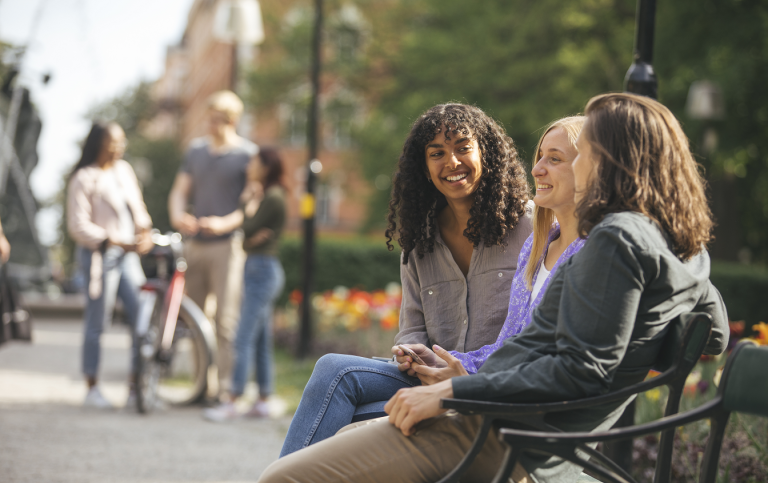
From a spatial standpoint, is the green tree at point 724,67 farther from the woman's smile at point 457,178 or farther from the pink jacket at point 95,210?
the woman's smile at point 457,178

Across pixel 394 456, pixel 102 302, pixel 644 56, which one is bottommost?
pixel 102 302

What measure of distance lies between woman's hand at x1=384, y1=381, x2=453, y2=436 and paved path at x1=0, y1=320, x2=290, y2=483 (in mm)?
2597

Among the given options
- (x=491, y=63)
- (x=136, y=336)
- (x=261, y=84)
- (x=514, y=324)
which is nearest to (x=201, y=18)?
(x=261, y=84)

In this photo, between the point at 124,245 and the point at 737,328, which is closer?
the point at 737,328

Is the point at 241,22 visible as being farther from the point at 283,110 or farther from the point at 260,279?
the point at 283,110

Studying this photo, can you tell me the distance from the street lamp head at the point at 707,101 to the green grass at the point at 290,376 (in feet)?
21.9

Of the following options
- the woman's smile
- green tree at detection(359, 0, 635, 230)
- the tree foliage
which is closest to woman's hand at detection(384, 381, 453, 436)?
the woman's smile

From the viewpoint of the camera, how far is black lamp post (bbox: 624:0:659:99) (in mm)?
3820

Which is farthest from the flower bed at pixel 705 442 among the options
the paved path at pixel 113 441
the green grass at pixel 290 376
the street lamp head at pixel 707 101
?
the street lamp head at pixel 707 101

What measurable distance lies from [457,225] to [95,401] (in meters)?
4.20

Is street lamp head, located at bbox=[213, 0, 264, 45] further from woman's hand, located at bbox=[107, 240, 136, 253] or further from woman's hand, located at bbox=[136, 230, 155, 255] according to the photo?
woman's hand, located at bbox=[107, 240, 136, 253]

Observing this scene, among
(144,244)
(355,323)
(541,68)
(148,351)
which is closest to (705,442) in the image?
(148,351)

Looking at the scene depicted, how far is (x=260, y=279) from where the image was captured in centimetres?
627

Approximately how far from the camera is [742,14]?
11312mm
